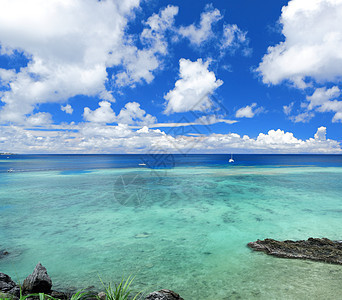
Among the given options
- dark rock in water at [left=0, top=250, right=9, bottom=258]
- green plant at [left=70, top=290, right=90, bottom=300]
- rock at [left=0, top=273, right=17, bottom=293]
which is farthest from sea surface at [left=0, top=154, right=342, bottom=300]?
rock at [left=0, top=273, right=17, bottom=293]

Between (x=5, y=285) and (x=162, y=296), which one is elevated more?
(x=162, y=296)

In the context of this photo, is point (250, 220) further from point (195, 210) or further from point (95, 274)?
point (95, 274)

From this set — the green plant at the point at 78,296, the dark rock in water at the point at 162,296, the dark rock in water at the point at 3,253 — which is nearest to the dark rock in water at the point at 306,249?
the dark rock in water at the point at 162,296

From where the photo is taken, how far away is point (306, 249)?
847cm

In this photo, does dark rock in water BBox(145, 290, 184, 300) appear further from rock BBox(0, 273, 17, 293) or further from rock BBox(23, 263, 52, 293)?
rock BBox(0, 273, 17, 293)

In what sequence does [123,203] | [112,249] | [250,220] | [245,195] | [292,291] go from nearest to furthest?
[292,291], [112,249], [250,220], [123,203], [245,195]

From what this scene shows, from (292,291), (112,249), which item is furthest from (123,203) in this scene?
(292,291)

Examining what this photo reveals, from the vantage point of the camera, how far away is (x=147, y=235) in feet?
37.1

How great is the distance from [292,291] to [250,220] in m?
7.63

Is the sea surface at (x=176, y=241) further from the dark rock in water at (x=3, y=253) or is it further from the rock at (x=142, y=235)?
the dark rock in water at (x=3, y=253)

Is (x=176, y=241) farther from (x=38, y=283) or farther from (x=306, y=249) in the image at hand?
(x=38, y=283)

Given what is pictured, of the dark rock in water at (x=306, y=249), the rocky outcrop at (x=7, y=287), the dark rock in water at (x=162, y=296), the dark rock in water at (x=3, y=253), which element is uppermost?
the dark rock in water at (x=162, y=296)

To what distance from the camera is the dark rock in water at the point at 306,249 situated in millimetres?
7811

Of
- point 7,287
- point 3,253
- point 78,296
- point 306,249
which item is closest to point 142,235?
point 78,296
